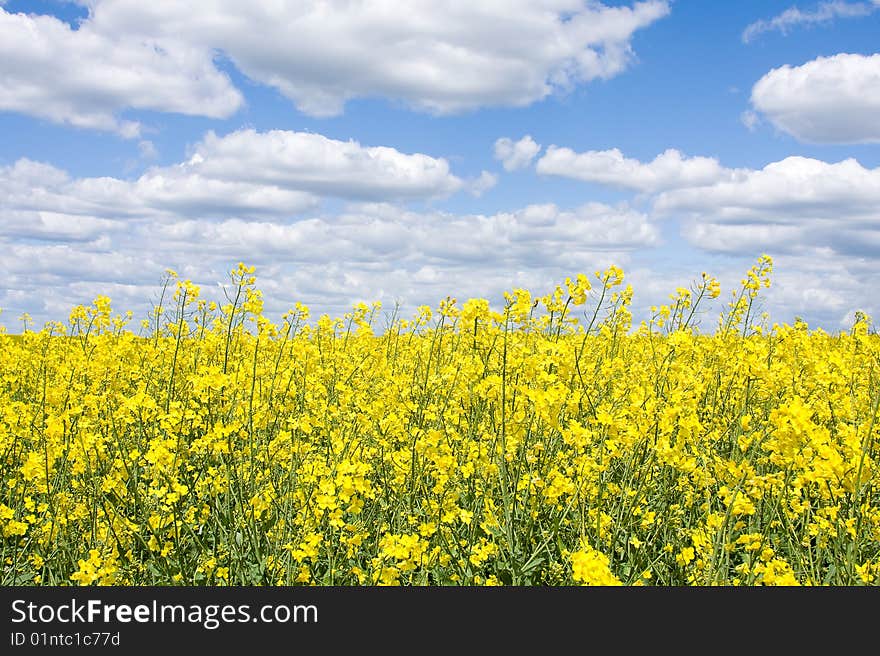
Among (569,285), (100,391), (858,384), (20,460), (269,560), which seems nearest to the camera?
(269,560)

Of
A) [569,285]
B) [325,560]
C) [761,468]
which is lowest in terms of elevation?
[325,560]

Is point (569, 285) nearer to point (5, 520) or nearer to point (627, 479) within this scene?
point (627, 479)

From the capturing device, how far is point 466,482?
14.1 ft

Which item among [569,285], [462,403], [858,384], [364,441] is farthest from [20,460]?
[858,384]

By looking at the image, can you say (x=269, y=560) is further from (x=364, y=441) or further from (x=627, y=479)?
(x=627, y=479)

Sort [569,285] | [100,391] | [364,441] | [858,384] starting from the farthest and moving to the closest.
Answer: [858,384]
[100,391]
[364,441]
[569,285]

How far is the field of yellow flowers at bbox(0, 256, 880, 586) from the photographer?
10.5 feet

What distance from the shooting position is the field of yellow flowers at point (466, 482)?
3.21 m

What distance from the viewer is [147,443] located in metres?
4.61

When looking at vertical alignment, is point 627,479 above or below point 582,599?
Result: above

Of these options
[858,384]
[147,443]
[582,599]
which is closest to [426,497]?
[582,599]

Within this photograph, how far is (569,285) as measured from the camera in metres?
3.96

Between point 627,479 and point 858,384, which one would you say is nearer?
point 627,479

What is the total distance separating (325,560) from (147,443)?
1706 mm
